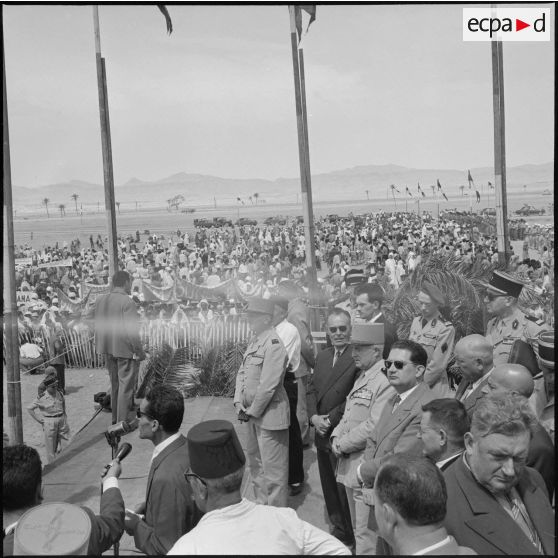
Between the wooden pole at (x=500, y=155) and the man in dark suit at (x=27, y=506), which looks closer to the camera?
the man in dark suit at (x=27, y=506)

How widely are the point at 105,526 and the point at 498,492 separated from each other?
1.47 meters

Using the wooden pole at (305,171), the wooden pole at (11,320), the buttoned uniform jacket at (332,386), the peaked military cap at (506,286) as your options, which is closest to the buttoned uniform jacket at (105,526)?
the buttoned uniform jacket at (332,386)

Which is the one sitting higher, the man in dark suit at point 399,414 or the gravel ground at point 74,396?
the man in dark suit at point 399,414

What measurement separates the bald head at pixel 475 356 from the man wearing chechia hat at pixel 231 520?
159 cm

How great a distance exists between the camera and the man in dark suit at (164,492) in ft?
9.00

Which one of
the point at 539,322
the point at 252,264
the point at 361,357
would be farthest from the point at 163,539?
the point at 252,264

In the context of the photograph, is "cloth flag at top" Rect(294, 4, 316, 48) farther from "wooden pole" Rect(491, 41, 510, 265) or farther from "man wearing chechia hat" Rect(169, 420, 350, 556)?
"man wearing chechia hat" Rect(169, 420, 350, 556)

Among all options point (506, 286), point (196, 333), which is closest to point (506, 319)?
point (506, 286)

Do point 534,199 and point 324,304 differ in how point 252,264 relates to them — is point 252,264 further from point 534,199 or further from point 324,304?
point 534,199

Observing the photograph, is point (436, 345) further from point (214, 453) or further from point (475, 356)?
point (214, 453)

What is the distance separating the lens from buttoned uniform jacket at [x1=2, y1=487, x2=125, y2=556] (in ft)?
7.80

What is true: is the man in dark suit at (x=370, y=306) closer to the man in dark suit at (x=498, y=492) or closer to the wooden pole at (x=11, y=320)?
the man in dark suit at (x=498, y=492)

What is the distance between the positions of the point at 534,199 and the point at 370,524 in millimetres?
5109

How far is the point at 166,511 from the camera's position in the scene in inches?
108
